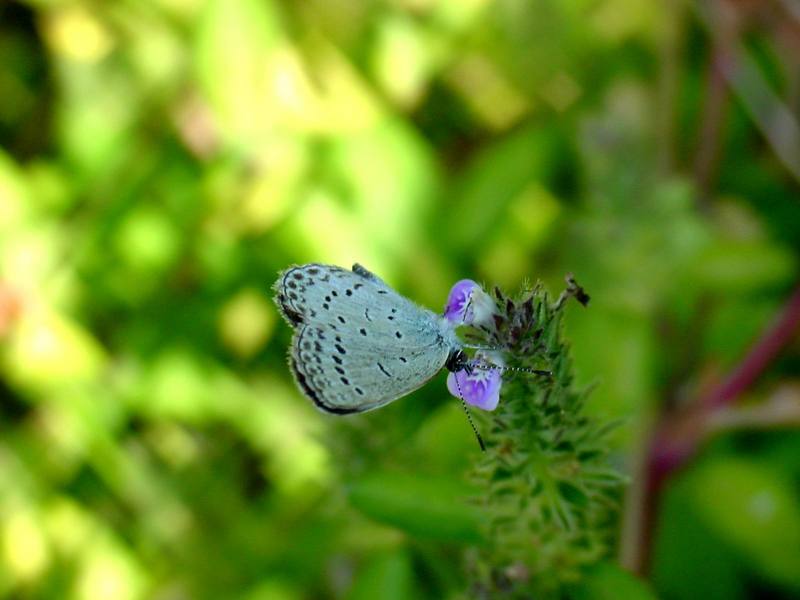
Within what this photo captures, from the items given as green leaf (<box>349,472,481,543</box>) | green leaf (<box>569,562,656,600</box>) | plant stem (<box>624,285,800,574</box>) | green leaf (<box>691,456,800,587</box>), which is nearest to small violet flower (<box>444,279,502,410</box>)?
green leaf (<box>349,472,481,543</box>)

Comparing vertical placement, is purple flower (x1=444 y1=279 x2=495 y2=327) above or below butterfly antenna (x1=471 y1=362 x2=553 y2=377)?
above

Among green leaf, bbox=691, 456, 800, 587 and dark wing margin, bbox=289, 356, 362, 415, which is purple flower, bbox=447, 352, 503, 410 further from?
green leaf, bbox=691, 456, 800, 587

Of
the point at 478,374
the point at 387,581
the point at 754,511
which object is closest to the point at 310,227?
the point at 387,581

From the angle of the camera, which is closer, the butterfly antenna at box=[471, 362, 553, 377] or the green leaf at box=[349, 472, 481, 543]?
the butterfly antenna at box=[471, 362, 553, 377]

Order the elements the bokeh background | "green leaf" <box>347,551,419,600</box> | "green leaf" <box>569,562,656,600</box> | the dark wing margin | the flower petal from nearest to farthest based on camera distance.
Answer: the flower petal < the dark wing margin < "green leaf" <box>569,562,656,600</box> < "green leaf" <box>347,551,419,600</box> < the bokeh background

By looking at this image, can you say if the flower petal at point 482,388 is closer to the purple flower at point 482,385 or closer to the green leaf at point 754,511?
the purple flower at point 482,385

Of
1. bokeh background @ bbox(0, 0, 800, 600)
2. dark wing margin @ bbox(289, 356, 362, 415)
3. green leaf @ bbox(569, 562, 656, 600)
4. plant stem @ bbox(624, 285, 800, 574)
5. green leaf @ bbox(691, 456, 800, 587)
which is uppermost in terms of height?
bokeh background @ bbox(0, 0, 800, 600)

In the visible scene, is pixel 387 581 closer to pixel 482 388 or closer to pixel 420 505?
pixel 420 505
